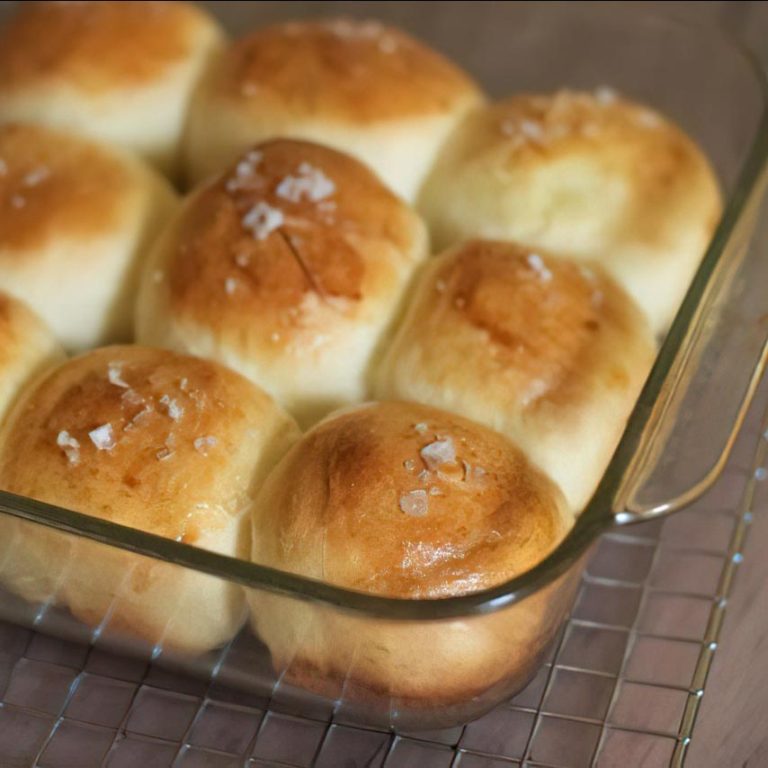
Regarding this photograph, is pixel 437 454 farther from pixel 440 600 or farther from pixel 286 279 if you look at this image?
pixel 286 279

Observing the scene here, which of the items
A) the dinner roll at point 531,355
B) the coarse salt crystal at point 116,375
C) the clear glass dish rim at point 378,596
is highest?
the clear glass dish rim at point 378,596

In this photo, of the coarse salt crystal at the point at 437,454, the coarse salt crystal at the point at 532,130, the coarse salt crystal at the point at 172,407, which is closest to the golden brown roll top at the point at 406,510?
the coarse salt crystal at the point at 437,454

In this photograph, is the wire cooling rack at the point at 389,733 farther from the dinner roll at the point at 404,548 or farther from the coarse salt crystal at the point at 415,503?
the coarse salt crystal at the point at 415,503

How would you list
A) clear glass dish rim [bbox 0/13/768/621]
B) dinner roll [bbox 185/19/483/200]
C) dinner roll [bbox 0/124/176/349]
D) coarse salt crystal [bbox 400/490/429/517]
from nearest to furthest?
clear glass dish rim [bbox 0/13/768/621] < coarse salt crystal [bbox 400/490/429/517] < dinner roll [bbox 0/124/176/349] < dinner roll [bbox 185/19/483/200]

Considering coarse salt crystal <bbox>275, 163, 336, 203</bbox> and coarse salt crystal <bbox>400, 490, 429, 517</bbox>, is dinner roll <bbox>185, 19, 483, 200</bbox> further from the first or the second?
coarse salt crystal <bbox>400, 490, 429, 517</bbox>

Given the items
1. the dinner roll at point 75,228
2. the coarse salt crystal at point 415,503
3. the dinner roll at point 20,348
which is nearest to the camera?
the coarse salt crystal at point 415,503

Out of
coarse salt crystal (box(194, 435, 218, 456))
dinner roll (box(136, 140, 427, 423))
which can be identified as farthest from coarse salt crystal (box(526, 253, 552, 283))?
coarse salt crystal (box(194, 435, 218, 456))

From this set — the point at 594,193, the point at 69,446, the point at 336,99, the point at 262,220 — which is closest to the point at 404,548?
the point at 69,446
